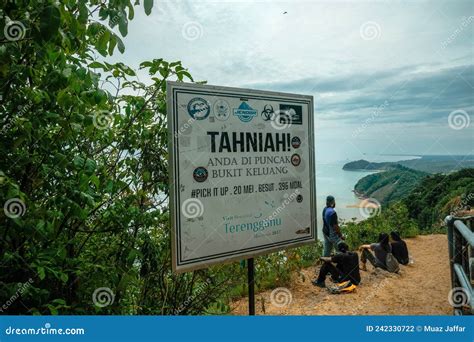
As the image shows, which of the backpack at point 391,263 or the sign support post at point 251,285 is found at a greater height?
the sign support post at point 251,285

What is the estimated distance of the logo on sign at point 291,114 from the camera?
3.49 metres

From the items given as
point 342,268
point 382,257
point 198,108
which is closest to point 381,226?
point 382,257

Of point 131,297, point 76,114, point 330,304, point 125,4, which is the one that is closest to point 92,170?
point 76,114

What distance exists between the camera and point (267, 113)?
3.36 meters

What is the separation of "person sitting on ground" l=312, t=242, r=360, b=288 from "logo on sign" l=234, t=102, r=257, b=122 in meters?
3.64

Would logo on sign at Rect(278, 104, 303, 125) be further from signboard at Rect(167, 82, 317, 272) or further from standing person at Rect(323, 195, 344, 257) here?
standing person at Rect(323, 195, 344, 257)

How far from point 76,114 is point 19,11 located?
62 cm

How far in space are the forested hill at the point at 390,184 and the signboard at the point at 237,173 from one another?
12.8 feet

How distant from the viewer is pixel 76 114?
221 centimetres

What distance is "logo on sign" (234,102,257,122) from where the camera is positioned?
316 cm

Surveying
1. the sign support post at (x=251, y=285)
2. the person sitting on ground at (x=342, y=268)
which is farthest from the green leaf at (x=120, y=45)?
the person sitting on ground at (x=342, y=268)

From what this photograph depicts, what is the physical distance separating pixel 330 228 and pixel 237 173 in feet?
14.9

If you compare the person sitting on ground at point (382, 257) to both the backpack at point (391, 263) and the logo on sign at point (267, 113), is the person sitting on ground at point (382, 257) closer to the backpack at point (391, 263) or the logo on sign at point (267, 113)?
the backpack at point (391, 263)

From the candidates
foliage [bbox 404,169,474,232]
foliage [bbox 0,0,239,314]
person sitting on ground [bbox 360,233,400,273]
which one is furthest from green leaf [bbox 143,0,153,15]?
foliage [bbox 404,169,474,232]
